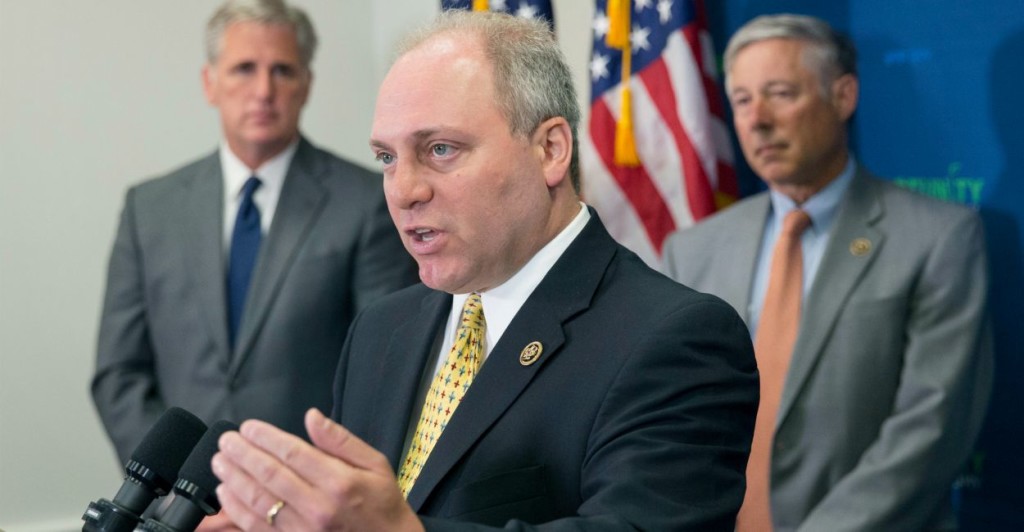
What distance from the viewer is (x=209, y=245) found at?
13.1ft

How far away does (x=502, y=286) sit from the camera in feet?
6.79

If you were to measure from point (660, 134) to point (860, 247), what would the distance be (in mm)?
1013

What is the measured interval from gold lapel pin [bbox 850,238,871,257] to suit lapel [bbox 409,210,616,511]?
1639mm

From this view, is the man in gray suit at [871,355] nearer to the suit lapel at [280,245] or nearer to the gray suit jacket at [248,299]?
the gray suit jacket at [248,299]

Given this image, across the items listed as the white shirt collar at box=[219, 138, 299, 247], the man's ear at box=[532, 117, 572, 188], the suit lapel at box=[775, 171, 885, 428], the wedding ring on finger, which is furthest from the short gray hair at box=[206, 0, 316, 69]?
the wedding ring on finger

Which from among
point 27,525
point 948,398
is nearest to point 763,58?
point 948,398

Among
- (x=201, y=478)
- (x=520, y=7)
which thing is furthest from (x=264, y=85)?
(x=201, y=478)

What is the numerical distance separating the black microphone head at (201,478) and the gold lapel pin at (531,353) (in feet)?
1.60

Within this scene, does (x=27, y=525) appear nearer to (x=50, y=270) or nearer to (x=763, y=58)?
(x=50, y=270)

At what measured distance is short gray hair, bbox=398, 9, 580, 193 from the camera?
6.60 ft

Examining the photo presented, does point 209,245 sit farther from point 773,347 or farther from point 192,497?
point 192,497

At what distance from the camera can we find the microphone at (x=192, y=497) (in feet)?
5.07

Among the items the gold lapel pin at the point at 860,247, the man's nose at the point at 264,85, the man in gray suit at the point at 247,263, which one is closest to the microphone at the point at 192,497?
the man in gray suit at the point at 247,263

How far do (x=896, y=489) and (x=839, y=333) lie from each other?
43cm
